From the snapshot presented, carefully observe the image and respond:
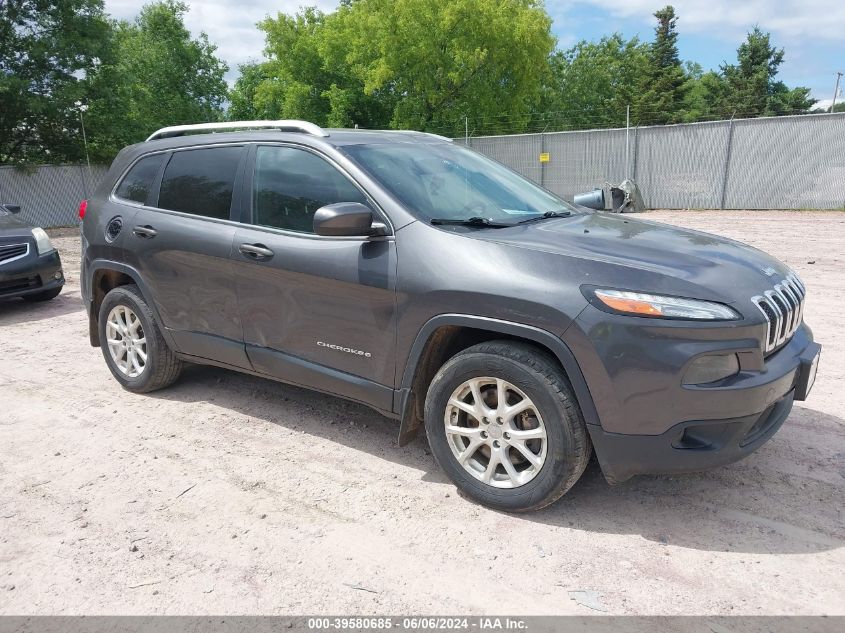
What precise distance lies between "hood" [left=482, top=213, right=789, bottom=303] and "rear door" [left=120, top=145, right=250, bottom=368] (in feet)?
5.78

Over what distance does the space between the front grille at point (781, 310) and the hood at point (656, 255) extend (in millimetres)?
49

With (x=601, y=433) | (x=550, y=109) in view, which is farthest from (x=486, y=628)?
(x=550, y=109)

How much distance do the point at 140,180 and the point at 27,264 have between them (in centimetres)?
407

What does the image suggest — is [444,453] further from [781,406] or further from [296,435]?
[781,406]

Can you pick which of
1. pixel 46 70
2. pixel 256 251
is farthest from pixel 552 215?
pixel 46 70

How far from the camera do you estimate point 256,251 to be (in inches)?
150

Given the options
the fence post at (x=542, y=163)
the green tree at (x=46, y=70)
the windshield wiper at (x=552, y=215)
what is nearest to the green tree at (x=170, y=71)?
the green tree at (x=46, y=70)

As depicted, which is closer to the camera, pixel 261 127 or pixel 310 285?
pixel 310 285

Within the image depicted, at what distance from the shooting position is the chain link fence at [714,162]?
55.4 feet

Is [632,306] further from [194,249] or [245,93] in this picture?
[245,93]

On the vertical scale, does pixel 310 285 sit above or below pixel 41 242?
above

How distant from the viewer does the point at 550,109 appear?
50.1 m

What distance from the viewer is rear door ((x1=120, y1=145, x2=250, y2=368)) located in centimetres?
406

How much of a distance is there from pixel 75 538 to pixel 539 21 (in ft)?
118
